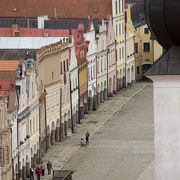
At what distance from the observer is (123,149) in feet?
294

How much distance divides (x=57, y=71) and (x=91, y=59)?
22.5 metres

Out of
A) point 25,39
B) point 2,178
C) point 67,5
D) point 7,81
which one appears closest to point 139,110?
point 25,39

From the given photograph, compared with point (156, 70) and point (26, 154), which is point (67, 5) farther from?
point (156, 70)

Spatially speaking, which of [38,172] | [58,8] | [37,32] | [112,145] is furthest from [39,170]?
[58,8]

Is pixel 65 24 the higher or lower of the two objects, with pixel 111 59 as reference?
higher

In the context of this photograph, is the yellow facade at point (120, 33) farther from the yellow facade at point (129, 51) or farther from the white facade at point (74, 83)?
the white facade at point (74, 83)

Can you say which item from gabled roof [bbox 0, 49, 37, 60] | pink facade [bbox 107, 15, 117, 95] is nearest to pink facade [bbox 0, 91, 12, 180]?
gabled roof [bbox 0, 49, 37, 60]

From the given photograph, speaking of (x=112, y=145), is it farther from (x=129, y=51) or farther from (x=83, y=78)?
(x=129, y=51)

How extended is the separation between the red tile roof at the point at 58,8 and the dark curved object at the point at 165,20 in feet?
354

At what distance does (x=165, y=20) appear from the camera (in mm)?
24625

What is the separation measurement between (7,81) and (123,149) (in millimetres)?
17366

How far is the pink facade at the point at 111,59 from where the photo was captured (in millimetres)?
126688

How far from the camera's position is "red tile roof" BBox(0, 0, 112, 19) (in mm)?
134625

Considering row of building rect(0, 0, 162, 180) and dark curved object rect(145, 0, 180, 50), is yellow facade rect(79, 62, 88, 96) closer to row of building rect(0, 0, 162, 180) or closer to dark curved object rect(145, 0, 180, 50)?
row of building rect(0, 0, 162, 180)
